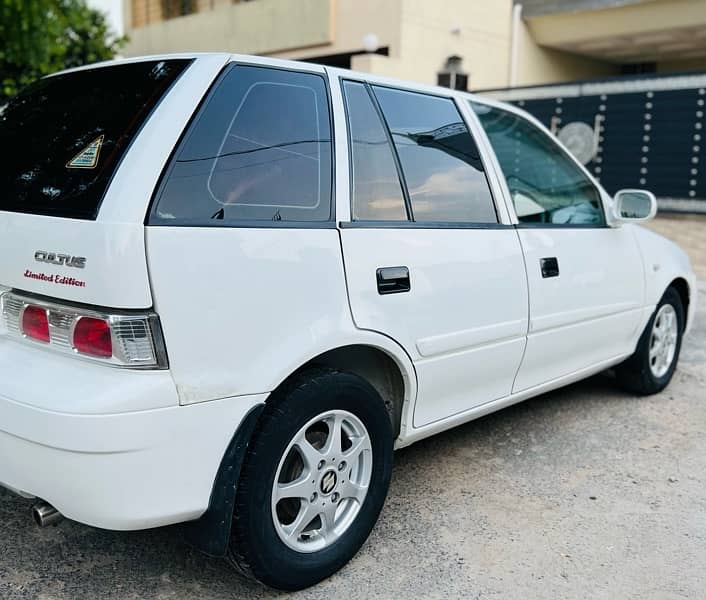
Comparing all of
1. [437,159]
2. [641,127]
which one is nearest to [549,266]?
[437,159]

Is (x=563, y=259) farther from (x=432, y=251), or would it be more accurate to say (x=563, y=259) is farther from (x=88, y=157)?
(x=88, y=157)

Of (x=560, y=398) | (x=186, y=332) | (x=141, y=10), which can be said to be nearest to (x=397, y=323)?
(x=186, y=332)

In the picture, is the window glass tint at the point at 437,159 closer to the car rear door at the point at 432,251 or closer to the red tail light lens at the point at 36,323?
the car rear door at the point at 432,251

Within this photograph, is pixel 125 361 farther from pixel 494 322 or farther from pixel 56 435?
pixel 494 322

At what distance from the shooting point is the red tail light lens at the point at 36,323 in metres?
2.20

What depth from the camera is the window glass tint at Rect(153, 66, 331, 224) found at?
7.27 ft

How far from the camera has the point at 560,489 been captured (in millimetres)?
3414

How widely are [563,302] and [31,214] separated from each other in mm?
2469

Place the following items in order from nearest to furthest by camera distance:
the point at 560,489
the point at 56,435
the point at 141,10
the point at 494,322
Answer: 1. the point at 56,435
2. the point at 494,322
3. the point at 560,489
4. the point at 141,10

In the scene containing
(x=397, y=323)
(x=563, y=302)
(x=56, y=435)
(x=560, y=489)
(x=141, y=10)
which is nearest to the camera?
(x=56, y=435)

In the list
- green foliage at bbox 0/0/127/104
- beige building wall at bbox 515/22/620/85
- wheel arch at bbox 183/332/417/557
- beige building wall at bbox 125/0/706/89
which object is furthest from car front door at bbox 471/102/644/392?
beige building wall at bbox 515/22/620/85

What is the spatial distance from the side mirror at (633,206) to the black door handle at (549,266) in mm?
768

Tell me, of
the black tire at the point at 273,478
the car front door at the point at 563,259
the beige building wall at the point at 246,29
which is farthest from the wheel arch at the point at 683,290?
the beige building wall at the point at 246,29

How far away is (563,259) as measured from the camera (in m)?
3.65
